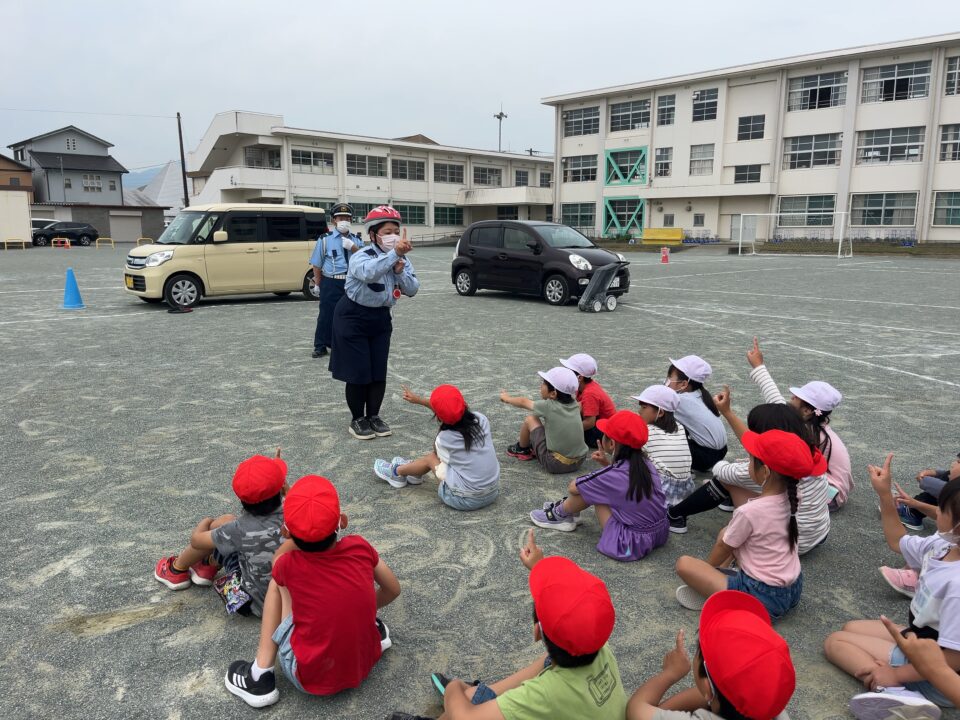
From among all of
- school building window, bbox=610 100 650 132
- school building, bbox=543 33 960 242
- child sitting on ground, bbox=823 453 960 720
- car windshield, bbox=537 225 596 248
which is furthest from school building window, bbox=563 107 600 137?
child sitting on ground, bbox=823 453 960 720

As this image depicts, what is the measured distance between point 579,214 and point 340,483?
151ft

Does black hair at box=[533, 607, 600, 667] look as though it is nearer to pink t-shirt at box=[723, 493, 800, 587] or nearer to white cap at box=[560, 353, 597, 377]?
pink t-shirt at box=[723, 493, 800, 587]

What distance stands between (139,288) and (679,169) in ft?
120

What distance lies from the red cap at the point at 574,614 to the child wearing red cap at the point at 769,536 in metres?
1.13

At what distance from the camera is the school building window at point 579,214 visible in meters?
47.6

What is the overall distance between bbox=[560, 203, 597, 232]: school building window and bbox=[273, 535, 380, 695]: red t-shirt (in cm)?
4674

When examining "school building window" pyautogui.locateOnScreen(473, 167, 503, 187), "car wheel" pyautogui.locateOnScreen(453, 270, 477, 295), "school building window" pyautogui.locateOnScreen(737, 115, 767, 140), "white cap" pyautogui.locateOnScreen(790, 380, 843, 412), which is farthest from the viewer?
"school building window" pyautogui.locateOnScreen(473, 167, 503, 187)

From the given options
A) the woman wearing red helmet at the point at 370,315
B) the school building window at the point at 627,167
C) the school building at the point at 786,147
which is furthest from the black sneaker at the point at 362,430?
A: the school building window at the point at 627,167

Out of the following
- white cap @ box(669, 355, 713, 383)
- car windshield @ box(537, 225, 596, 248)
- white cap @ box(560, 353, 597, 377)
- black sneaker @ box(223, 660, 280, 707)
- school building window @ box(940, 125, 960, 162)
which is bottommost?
black sneaker @ box(223, 660, 280, 707)

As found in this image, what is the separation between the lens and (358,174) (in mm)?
46969

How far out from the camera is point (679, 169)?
4194 centimetres

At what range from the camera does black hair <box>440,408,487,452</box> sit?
3834 millimetres

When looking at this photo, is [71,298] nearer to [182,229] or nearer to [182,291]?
[182,291]

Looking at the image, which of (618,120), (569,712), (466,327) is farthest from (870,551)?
(618,120)
